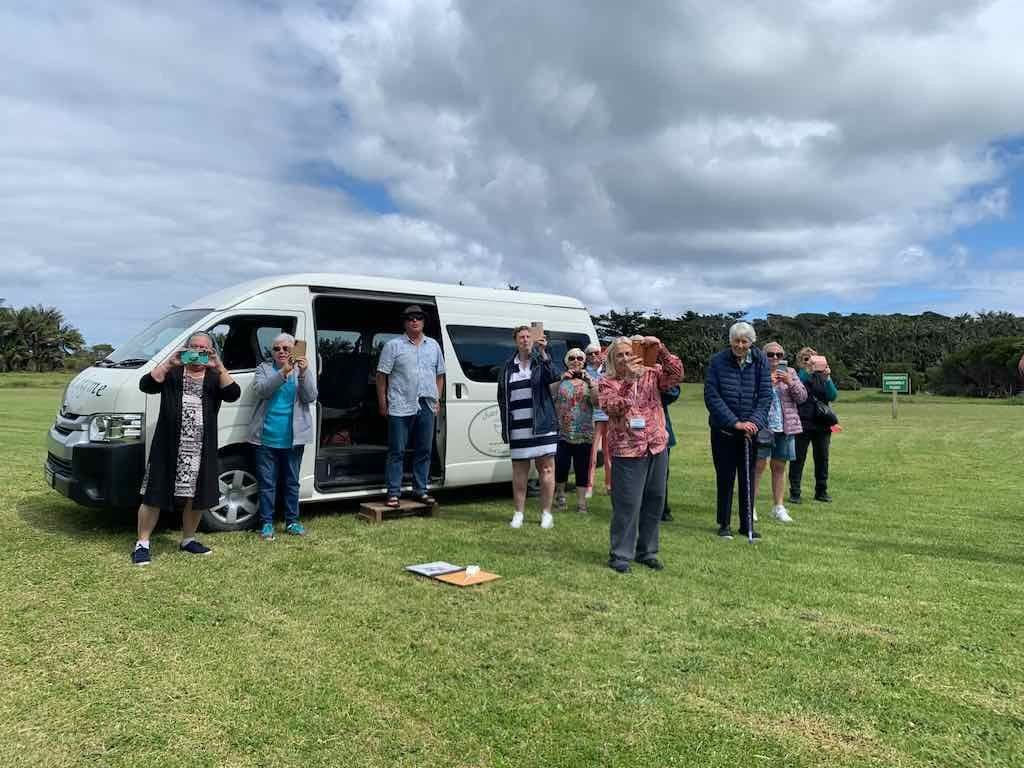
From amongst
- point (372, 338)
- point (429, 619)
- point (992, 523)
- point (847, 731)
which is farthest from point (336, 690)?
point (992, 523)

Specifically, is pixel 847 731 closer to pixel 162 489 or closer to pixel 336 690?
pixel 336 690

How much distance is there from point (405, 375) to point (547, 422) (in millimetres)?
1505

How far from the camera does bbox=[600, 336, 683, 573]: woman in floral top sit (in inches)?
217

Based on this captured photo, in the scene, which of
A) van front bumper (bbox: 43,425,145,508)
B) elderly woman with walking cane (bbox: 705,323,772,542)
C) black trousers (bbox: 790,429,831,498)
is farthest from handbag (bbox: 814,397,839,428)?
van front bumper (bbox: 43,425,145,508)

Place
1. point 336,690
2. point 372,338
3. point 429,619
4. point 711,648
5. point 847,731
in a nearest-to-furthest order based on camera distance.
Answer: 1. point 847,731
2. point 336,690
3. point 711,648
4. point 429,619
5. point 372,338

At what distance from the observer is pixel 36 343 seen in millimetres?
74875

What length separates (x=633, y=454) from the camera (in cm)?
551

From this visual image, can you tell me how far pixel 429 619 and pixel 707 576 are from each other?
222cm

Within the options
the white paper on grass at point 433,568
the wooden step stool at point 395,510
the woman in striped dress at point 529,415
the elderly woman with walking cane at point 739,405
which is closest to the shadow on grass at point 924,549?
the elderly woman with walking cane at point 739,405

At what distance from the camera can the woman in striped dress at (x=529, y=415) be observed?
22.9 feet

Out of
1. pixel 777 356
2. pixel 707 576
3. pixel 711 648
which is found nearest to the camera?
pixel 711 648

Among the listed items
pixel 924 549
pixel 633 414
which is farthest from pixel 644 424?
pixel 924 549

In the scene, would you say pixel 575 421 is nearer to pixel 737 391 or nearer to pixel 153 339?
pixel 737 391

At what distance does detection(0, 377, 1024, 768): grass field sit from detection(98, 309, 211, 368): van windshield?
1.51 m
